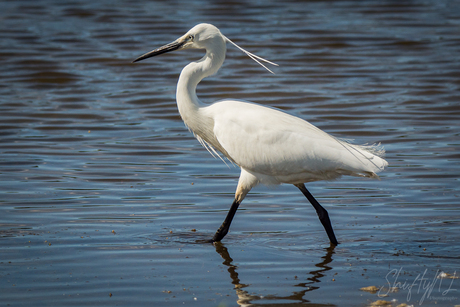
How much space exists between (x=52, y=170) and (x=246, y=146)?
3.19 meters

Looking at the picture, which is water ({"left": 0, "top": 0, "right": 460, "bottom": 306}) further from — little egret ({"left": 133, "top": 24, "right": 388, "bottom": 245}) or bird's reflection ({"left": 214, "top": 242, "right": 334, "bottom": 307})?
little egret ({"left": 133, "top": 24, "right": 388, "bottom": 245})

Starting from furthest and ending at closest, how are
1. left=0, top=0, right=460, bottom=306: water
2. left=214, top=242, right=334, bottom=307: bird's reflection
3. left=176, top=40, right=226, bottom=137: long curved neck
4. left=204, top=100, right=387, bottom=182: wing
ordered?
left=176, top=40, right=226, bottom=137: long curved neck < left=204, top=100, right=387, bottom=182: wing < left=0, top=0, right=460, bottom=306: water < left=214, top=242, right=334, bottom=307: bird's reflection

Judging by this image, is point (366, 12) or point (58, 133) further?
point (366, 12)

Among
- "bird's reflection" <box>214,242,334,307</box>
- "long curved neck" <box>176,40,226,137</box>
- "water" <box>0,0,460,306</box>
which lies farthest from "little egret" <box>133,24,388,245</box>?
"water" <box>0,0,460,306</box>

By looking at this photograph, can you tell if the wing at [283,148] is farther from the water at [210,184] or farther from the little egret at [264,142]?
the water at [210,184]

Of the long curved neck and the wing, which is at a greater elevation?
the long curved neck

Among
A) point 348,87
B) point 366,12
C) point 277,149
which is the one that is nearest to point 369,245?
point 277,149

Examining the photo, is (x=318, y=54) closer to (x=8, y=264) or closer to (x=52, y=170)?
(x=52, y=170)

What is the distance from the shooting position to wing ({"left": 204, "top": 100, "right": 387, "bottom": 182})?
4949 mm

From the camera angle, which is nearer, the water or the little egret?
the water

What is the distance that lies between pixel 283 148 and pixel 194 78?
3.19 feet

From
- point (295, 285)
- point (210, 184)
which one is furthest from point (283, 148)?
point (210, 184)

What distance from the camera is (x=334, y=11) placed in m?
21.0

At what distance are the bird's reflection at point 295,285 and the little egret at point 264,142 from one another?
318mm
